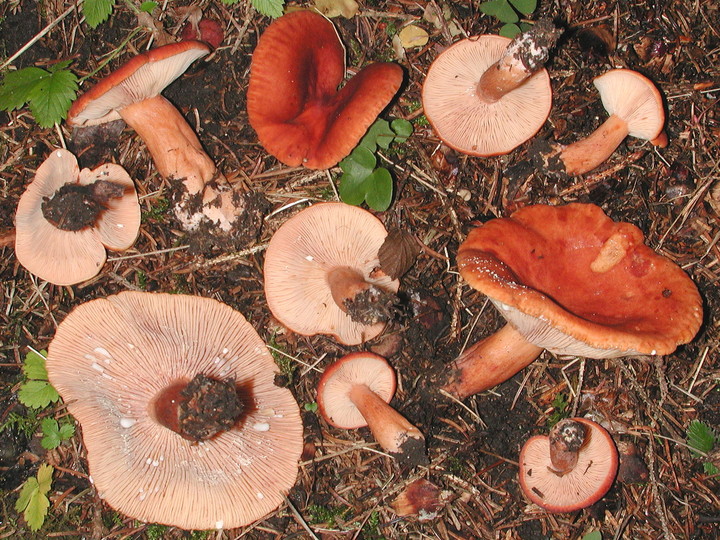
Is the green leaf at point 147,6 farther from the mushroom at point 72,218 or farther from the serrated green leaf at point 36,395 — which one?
the serrated green leaf at point 36,395

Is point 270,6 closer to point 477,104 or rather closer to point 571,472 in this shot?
point 477,104

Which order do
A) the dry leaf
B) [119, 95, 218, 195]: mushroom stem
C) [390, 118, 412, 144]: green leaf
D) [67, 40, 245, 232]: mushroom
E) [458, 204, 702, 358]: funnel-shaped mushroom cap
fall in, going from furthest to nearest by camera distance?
[390, 118, 412, 144]: green leaf < the dry leaf < [119, 95, 218, 195]: mushroom stem < [67, 40, 245, 232]: mushroom < [458, 204, 702, 358]: funnel-shaped mushroom cap

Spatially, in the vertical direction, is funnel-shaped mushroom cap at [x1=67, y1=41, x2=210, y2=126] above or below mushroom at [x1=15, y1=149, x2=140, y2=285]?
above

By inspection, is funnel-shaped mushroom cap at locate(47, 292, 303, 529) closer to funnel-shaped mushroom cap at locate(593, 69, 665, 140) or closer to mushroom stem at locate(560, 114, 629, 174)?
mushroom stem at locate(560, 114, 629, 174)

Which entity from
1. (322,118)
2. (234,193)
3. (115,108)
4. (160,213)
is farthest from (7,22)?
(322,118)

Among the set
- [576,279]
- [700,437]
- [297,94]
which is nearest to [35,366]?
[297,94]

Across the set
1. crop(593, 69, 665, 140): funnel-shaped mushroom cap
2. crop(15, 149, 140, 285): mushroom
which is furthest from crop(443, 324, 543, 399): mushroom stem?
crop(15, 149, 140, 285): mushroom
